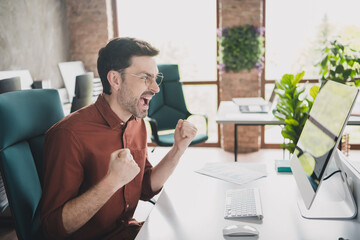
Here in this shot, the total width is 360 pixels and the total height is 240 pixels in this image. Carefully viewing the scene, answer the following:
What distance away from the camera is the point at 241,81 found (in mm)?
4488

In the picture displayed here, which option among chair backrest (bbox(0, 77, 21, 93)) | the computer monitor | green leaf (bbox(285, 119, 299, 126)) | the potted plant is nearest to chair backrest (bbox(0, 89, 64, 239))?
the computer monitor

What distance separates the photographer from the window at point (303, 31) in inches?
173

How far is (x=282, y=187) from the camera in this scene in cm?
150

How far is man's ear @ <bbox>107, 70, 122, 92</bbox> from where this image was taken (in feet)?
4.82

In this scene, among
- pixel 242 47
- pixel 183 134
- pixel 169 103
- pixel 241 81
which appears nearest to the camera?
pixel 183 134

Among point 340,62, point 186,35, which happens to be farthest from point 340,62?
point 186,35

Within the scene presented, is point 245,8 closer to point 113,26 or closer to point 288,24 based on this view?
point 288,24

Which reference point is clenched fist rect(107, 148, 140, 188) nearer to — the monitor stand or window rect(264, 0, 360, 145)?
the monitor stand

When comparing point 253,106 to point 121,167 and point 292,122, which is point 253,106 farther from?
point 121,167

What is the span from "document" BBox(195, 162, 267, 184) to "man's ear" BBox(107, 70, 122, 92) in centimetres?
60

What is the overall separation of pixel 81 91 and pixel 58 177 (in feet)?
→ 6.80

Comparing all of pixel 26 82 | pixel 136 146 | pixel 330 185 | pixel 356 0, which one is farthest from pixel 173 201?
pixel 356 0

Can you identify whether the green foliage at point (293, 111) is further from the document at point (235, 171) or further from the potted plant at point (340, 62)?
the potted plant at point (340, 62)

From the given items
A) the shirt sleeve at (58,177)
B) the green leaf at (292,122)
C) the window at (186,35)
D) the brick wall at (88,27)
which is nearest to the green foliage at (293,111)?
the green leaf at (292,122)
